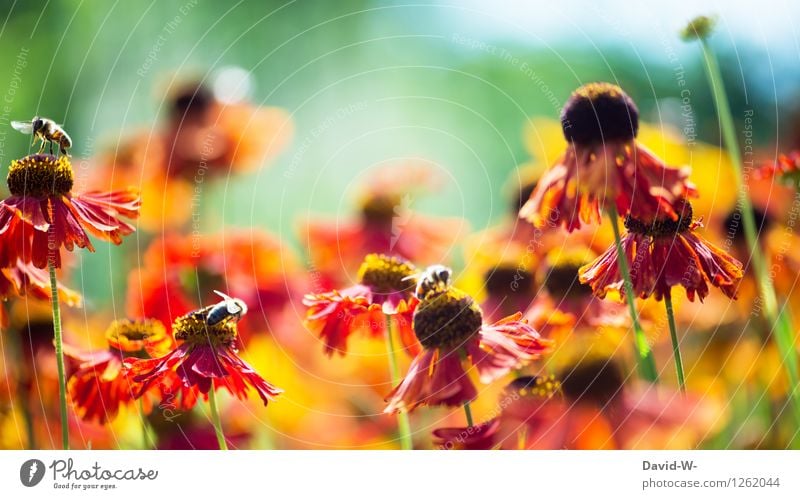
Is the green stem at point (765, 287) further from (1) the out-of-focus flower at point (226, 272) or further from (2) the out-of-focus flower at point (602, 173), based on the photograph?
(1) the out-of-focus flower at point (226, 272)

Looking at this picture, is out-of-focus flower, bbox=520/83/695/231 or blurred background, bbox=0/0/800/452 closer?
out-of-focus flower, bbox=520/83/695/231

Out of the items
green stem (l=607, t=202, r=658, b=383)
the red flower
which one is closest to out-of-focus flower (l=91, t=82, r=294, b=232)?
the red flower

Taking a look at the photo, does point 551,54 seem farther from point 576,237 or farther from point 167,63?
point 167,63

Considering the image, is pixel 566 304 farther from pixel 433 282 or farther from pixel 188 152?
pixel 188 152

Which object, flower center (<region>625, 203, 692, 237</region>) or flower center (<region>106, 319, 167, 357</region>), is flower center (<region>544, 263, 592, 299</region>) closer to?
flower center (<region>625, 203, 692, 237</region>)
